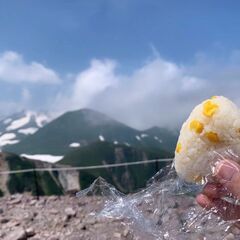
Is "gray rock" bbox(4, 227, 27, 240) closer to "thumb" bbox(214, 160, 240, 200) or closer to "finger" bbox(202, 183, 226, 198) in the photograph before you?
"finger" bbox(202, 183, 226, 198)

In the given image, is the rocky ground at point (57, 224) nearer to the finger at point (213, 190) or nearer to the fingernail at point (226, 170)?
the finger at point (213, 190)

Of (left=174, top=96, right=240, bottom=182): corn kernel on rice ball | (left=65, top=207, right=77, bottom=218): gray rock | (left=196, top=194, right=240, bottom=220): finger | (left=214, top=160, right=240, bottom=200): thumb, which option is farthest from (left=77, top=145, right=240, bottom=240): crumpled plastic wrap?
(left=65, top=207, right=77, bottom=218): gray rock

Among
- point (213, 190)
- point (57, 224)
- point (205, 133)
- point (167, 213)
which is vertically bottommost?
point (57, 224)

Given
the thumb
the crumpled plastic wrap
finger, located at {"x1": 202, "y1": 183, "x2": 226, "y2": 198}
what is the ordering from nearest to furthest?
1. the thumb
2. finger, located at {"x1": 202, "y1": 183, "x2": 226, "y2": 198}
3. the crumpled plastic wrap

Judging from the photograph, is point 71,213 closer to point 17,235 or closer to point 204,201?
point 17,235

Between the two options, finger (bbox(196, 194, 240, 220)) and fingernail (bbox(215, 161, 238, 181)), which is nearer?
fingernail (bbox(215, 161, 238, 181))

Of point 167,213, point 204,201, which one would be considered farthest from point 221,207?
point 167,213
